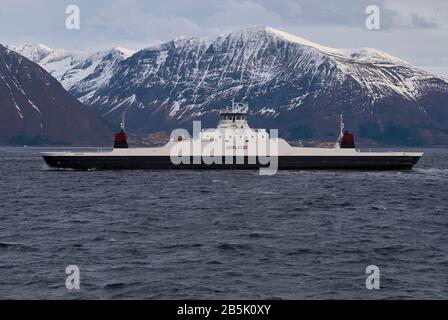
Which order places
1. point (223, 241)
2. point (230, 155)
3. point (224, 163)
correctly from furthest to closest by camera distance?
point (224, 163), point (230, 155), point (223, 241)

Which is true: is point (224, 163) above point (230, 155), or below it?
below

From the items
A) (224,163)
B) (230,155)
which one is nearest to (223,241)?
(230,155)

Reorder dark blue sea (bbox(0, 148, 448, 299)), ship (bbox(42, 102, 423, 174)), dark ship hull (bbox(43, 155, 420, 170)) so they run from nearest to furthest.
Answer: dark blue sea (bbox(0, 148, 448, 299))
dark ship hull (bbox(43, 155, 420, 170))
ship (bbox(42, 102, 423, 174))

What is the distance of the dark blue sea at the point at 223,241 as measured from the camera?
30047 mm

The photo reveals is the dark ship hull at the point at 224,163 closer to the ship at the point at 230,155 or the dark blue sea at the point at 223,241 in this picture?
the ship at the point at 230,155

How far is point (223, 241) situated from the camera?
41.2 m

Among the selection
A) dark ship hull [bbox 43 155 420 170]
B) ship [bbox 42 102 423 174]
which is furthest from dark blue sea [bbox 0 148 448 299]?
ship [bbox 42 102 423 174]

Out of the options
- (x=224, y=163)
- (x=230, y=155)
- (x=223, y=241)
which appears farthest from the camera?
(x=224, y=163)

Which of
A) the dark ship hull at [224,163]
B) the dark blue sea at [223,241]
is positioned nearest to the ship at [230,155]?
the dark ship hull at [224,163]

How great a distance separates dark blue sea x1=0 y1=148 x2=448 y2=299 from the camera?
3005 centimetres

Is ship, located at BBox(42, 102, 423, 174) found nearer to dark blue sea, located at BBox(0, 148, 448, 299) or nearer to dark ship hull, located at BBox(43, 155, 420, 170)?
dark ship hull, located at BBox(43, 155, 420, 170)

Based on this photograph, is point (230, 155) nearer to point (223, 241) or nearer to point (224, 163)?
point (224, 163)
